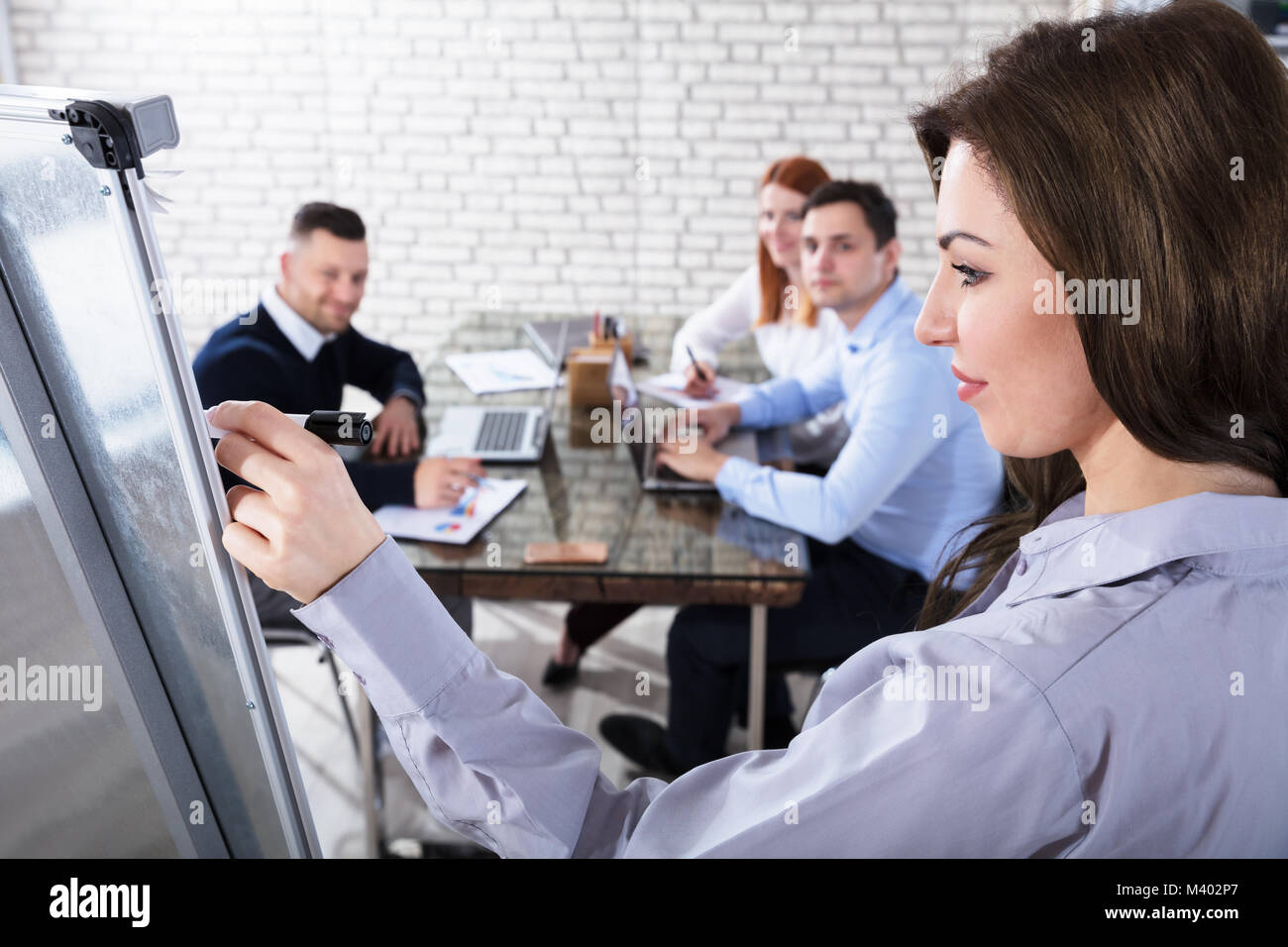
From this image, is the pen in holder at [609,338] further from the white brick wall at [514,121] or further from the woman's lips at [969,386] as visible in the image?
the woman's lips at [969,386]

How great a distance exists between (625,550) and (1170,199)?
1.47m

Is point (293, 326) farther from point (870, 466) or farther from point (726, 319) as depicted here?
point (726, 319)

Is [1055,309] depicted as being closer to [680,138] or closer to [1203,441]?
[1203,441]

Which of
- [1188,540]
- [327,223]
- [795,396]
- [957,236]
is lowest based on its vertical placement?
[795,396]

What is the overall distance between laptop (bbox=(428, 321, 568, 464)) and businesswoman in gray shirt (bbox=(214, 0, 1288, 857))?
66.6 inches

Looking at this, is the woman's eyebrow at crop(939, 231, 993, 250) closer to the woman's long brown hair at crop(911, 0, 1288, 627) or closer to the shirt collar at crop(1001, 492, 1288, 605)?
the woman's long brown hair at crop(911, 0, 1288, 627)

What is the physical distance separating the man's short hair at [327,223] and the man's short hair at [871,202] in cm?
115

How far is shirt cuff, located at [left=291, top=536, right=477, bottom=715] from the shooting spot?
758 millimetres

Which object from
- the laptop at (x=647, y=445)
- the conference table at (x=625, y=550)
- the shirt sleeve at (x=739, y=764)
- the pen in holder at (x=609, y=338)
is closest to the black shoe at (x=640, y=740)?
the conference table at (x=625, y=550)

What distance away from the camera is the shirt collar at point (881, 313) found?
239 cm

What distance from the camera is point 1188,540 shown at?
0.72 metres

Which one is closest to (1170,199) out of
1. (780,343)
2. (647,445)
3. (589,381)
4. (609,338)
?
(647,445)
